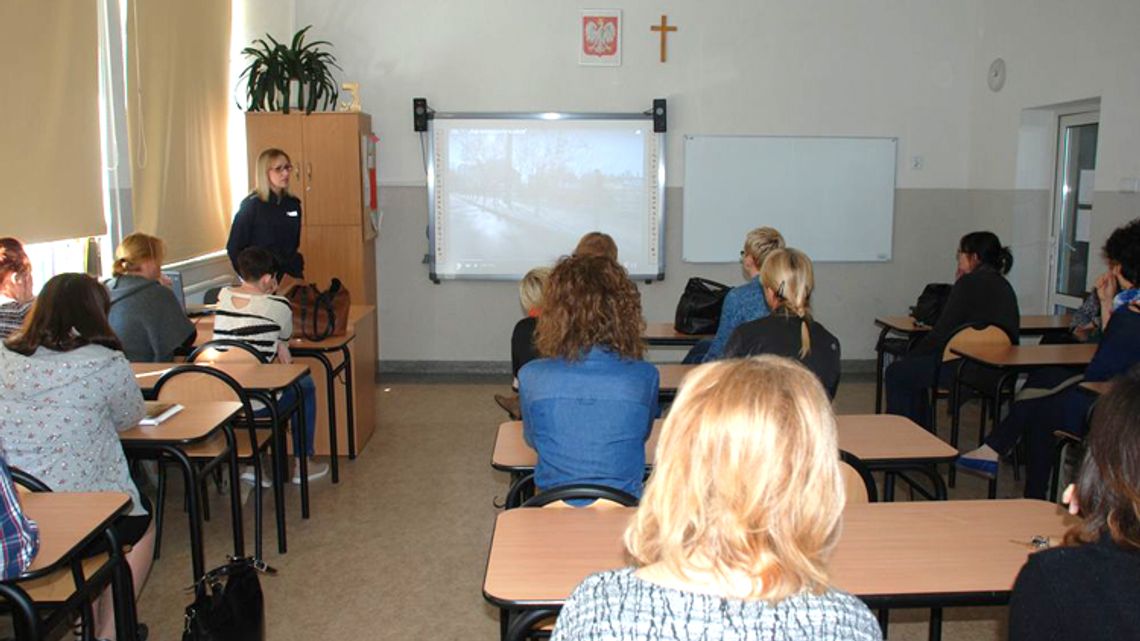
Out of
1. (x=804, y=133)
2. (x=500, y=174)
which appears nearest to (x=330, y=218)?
(x=500, y=174)

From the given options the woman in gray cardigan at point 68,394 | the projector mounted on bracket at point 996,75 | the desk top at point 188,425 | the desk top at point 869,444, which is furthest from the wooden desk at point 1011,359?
the woman in gray cardigan at point 68,394

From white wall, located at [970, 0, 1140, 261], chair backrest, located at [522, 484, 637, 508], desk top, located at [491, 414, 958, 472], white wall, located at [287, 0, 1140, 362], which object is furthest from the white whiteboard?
chair backrest, located at [522, 484, 637, 508]

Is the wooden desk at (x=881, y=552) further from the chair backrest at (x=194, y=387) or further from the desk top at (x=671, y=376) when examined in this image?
the chair backrest at (x=194, y=387)

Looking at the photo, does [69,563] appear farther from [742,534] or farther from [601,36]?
[601,36]

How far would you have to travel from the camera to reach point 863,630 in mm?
1191

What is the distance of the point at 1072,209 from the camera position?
254 inches

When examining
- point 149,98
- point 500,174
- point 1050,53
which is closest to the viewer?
point 149,98

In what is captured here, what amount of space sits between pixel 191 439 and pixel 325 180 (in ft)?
12.8

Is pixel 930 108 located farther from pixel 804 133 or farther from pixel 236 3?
pixel 236 3

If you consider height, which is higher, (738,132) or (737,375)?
(738,132)

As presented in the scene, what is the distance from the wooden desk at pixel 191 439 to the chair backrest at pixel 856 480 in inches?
77.4

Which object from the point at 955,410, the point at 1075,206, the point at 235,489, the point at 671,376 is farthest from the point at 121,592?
the point at 1075,206

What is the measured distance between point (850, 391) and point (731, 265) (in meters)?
1.32

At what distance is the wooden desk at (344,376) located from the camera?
479cm
